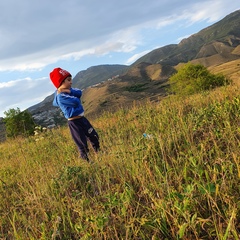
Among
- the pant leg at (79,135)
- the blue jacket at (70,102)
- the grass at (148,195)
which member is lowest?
the grass at (148,195)

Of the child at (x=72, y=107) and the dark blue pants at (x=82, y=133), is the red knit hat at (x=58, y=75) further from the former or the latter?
the dark blue pants at (x=82, y=133)

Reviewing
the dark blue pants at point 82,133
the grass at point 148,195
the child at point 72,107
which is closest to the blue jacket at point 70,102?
the child at point 72,107

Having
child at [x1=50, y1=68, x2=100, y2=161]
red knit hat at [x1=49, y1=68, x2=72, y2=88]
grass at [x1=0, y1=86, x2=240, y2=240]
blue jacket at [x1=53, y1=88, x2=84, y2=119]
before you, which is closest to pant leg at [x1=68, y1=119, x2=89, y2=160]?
child at [x1=50, y1=68, x2=100, y2=161]

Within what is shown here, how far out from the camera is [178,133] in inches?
180

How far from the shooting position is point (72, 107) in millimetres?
5703

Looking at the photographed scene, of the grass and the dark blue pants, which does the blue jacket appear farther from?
the grass

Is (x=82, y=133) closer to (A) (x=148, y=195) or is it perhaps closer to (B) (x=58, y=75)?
(B) (x=58, y=75)

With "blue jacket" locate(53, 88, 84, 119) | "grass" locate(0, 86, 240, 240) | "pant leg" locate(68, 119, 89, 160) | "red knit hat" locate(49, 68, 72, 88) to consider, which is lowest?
"grass" locate(0, 86, 240, 240)

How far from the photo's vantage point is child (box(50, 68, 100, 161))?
5598 mm

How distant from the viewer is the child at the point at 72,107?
5.60 metres

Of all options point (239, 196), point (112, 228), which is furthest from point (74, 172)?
point (239, 196)

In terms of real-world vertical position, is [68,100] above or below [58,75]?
below

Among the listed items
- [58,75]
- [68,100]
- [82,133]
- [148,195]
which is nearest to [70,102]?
[68,100]

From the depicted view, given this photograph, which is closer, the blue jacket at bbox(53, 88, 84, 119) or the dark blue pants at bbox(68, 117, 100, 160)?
the blue jacket at bbox(53, 88, 84, 119)
